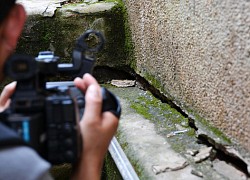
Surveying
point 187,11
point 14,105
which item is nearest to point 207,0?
point 187,11

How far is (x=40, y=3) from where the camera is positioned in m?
2.58

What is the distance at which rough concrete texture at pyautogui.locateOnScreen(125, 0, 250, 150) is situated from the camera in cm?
132

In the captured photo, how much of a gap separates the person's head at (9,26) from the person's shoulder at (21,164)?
17 centimetres

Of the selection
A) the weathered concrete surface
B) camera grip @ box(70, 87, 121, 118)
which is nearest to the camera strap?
camera grip @ box(70, 87, 121, 118)

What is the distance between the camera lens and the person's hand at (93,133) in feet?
2.98

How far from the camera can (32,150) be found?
2.34 feet

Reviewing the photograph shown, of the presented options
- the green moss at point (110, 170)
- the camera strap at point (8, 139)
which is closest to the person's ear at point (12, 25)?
the camera strap at point (8, 139)

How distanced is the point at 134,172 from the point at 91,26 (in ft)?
3.62

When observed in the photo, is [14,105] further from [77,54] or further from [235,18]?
[235,18]

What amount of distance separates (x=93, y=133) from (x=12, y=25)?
0.83 ft

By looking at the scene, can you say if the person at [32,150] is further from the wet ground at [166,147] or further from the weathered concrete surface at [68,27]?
the weathered concrete surface at [68,27]

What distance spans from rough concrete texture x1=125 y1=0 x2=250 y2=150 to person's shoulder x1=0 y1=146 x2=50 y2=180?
29.3 inches

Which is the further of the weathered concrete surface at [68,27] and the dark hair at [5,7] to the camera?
the weathered concrete surface at [68,27]

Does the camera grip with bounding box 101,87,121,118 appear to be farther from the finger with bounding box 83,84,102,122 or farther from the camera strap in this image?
the camera strap
